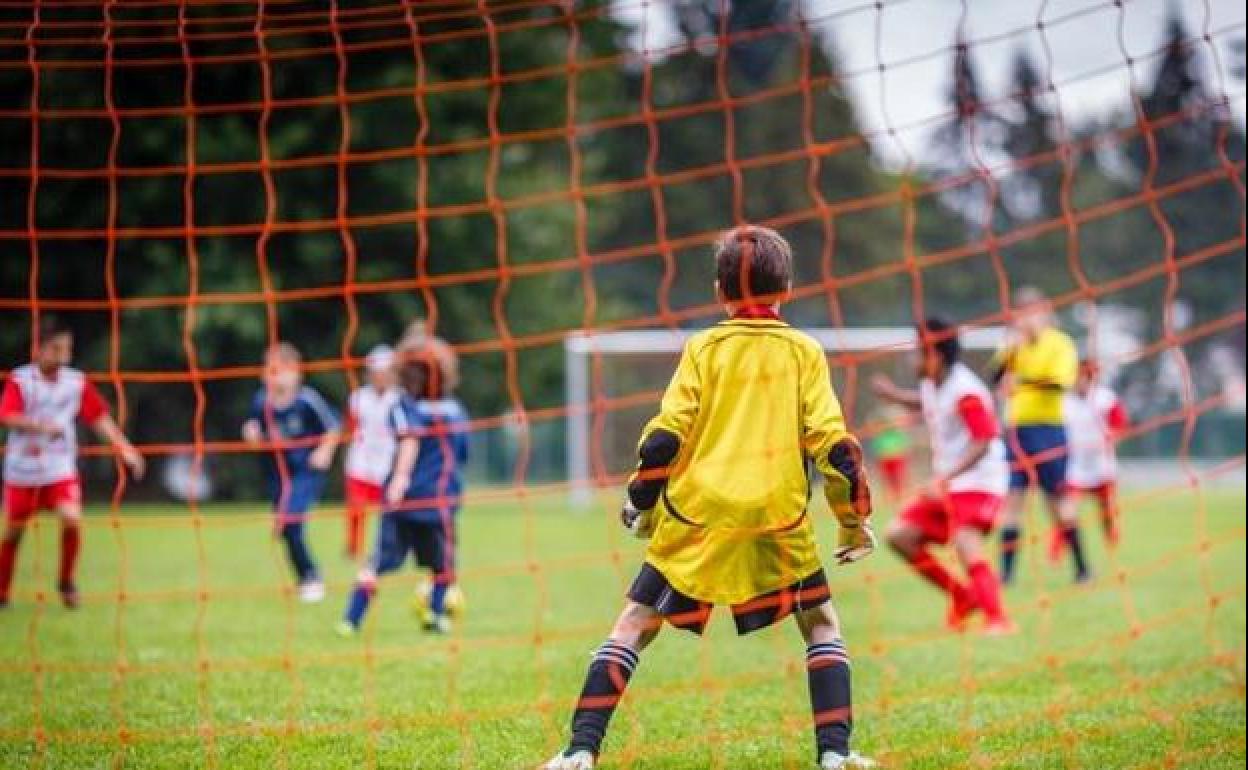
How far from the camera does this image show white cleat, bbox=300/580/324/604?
10273 millimetres

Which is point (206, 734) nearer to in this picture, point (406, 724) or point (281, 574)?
point (406, 724)

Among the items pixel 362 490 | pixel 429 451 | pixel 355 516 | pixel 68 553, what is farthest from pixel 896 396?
pixel 68 553

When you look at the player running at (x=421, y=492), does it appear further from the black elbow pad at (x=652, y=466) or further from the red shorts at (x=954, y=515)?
the black elbow pad at (x=652, y=466)

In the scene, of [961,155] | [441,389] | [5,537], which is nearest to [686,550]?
[441,389]

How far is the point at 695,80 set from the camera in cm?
4259

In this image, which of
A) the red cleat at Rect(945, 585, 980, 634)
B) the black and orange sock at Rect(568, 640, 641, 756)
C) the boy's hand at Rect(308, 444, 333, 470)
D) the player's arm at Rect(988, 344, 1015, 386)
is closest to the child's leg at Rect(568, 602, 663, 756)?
the black and orange sock at Rect(568, 640, 641, 756)

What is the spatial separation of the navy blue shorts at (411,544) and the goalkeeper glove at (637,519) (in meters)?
4.12

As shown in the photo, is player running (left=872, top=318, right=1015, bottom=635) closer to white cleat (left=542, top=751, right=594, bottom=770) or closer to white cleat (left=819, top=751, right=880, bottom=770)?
white cleat (left=819, top=751, right=880, bottom=770)

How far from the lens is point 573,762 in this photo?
181 inches

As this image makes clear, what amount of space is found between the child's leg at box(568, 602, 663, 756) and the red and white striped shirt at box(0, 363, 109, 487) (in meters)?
5.80

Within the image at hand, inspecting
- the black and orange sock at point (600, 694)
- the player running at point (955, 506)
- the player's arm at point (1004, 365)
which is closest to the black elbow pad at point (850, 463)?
the black and orange sock at point (600, 694)

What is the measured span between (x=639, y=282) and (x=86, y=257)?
73.1ft

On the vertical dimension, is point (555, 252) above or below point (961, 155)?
below

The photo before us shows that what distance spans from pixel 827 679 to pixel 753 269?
121 centimetres
